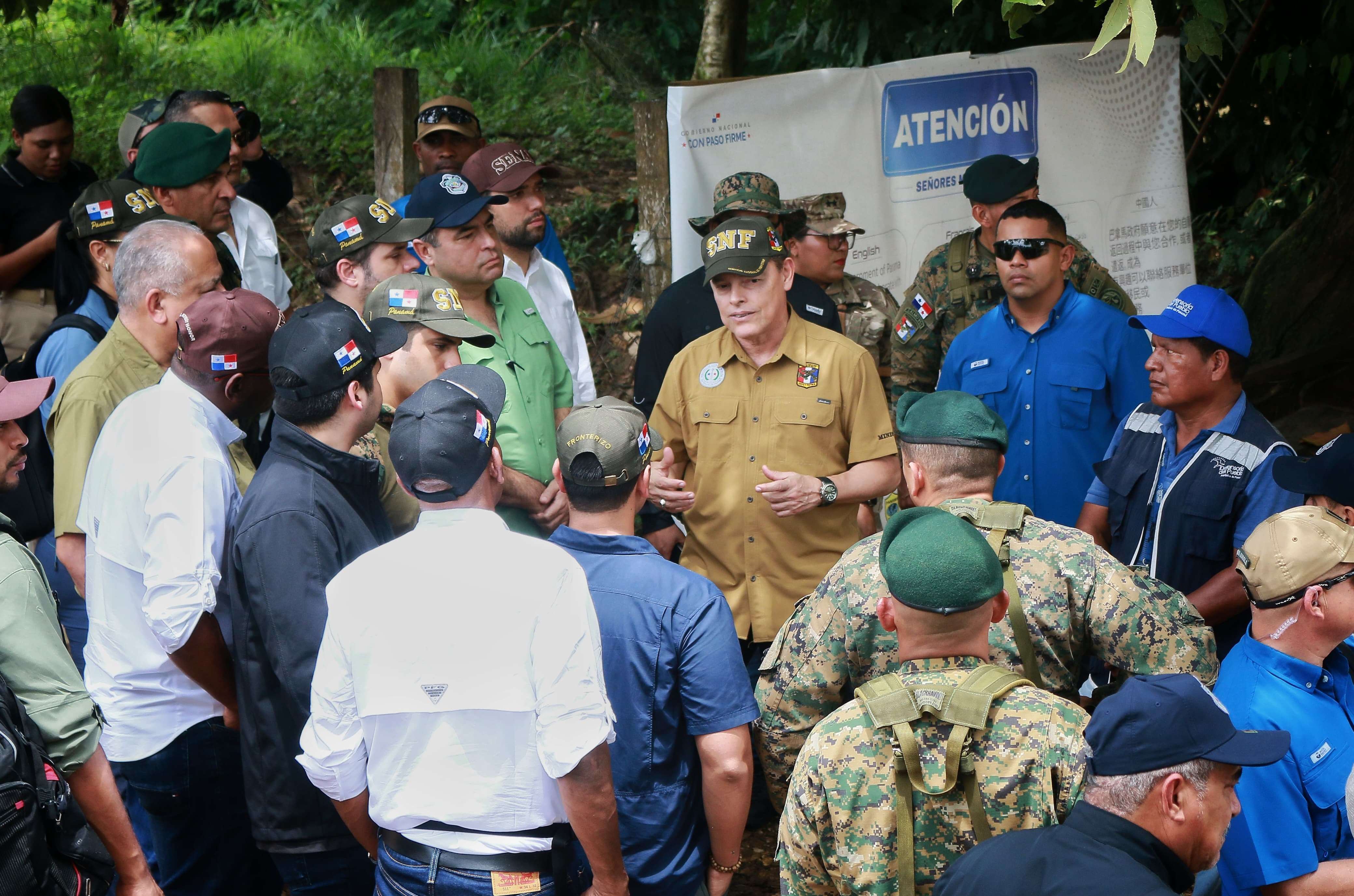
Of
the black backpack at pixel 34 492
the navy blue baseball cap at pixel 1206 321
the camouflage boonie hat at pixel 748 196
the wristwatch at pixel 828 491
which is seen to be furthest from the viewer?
the camouflage boonie hat at pixel 748 196

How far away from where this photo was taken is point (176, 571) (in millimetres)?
2818

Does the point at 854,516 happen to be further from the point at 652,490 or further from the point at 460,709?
the point at 460,709

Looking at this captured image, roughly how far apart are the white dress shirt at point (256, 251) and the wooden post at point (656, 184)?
74.3 inches

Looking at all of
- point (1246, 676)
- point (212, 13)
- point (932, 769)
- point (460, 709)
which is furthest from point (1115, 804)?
point (212, 13)

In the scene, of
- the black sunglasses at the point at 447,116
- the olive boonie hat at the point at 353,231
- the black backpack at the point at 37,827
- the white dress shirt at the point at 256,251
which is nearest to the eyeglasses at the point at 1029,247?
the olive boonie hat at the point at 353,231

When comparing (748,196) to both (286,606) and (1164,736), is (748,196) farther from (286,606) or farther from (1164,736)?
(1164,736)

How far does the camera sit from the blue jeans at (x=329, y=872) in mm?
2863

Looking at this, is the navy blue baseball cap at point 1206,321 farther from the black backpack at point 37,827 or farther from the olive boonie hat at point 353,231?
the black backpack at point 37,827

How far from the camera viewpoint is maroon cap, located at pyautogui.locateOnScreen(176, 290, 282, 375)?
3037mm

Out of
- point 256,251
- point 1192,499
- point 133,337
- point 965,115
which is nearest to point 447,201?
point 133,337

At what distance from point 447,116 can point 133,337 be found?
10.2 feet

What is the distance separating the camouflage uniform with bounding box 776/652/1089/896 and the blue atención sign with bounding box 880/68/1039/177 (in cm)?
450

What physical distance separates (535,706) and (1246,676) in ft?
5.68

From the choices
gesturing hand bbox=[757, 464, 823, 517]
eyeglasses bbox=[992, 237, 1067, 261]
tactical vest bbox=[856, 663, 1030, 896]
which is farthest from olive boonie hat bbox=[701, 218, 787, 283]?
tactical vest bbox=[856, 663, 1030, 896]
